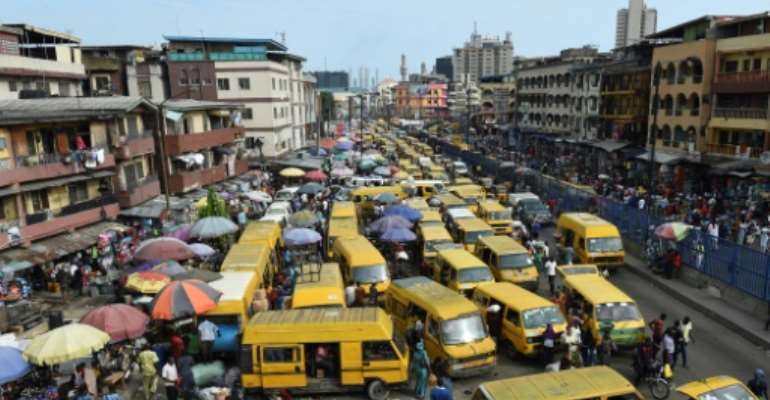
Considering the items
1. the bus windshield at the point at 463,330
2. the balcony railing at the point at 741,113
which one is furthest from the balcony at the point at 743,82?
the bus windshield at the point at 463,330

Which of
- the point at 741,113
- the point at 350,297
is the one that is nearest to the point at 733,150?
the point at 741,113

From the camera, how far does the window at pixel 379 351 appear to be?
1302 cm

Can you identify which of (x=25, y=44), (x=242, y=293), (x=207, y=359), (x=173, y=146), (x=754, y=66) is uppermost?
(x=25, y=44)

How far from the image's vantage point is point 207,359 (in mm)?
14688

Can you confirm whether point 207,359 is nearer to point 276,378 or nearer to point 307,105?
point 276,378

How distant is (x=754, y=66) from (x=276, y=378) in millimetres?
37235

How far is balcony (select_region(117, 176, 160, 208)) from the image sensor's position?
2847cm

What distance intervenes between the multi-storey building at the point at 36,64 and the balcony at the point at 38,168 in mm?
10637

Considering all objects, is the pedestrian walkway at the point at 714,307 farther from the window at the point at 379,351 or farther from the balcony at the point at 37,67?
the balcony at the point at 37,67

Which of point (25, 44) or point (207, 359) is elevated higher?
point (25, 44)

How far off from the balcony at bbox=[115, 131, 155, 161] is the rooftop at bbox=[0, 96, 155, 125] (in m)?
1.73

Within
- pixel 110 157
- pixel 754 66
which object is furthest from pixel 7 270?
pixel 754 66

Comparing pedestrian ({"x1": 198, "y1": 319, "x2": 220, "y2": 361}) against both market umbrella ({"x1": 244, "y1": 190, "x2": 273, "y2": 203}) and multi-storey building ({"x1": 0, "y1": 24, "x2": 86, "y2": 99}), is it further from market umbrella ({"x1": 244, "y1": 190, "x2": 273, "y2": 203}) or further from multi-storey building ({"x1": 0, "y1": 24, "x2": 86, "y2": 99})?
multi-storey building ({"x1": 0, "y1": 24, "x2": 86, "y2": 99})

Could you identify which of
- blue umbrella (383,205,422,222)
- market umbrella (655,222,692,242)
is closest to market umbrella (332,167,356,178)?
blue umbrella (383,205,422,222)
